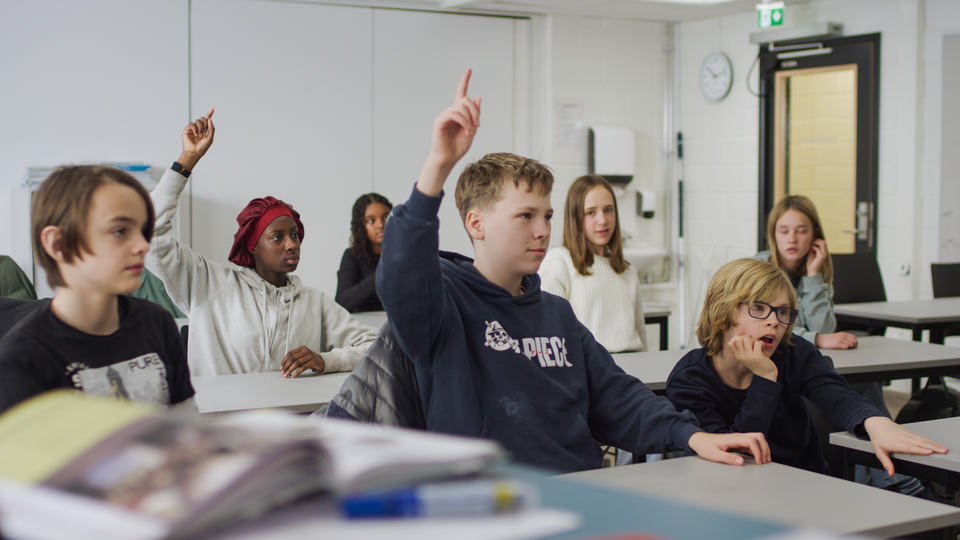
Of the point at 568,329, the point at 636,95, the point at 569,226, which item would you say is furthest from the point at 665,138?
the point at 568,329

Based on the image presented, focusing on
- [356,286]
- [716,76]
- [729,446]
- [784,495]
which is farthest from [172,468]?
[716,76]

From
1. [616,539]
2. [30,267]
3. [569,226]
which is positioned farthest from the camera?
[30,267]

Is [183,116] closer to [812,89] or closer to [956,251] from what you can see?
[812,89]

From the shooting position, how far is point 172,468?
52cm

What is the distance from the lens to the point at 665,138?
6270 mm

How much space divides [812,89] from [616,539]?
18.4ft

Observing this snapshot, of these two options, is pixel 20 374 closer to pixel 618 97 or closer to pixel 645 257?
pixel 645 257

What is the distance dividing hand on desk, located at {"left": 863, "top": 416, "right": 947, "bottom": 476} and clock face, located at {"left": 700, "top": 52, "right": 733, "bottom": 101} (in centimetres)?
463

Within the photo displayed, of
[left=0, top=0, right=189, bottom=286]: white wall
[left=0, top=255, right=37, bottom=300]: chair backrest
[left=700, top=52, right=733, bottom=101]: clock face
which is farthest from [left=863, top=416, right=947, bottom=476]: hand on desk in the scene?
[left=700, top=52, right=733, bottom=101]: clock face

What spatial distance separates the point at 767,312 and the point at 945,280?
2976 mm

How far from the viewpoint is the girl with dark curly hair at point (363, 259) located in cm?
392

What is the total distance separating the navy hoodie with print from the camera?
1.40 metres

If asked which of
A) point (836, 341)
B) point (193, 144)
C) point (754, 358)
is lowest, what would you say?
point (836, 341)

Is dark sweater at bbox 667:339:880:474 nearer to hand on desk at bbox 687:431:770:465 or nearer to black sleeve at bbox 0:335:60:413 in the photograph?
hand on desk at bbox 687:431:770:465
